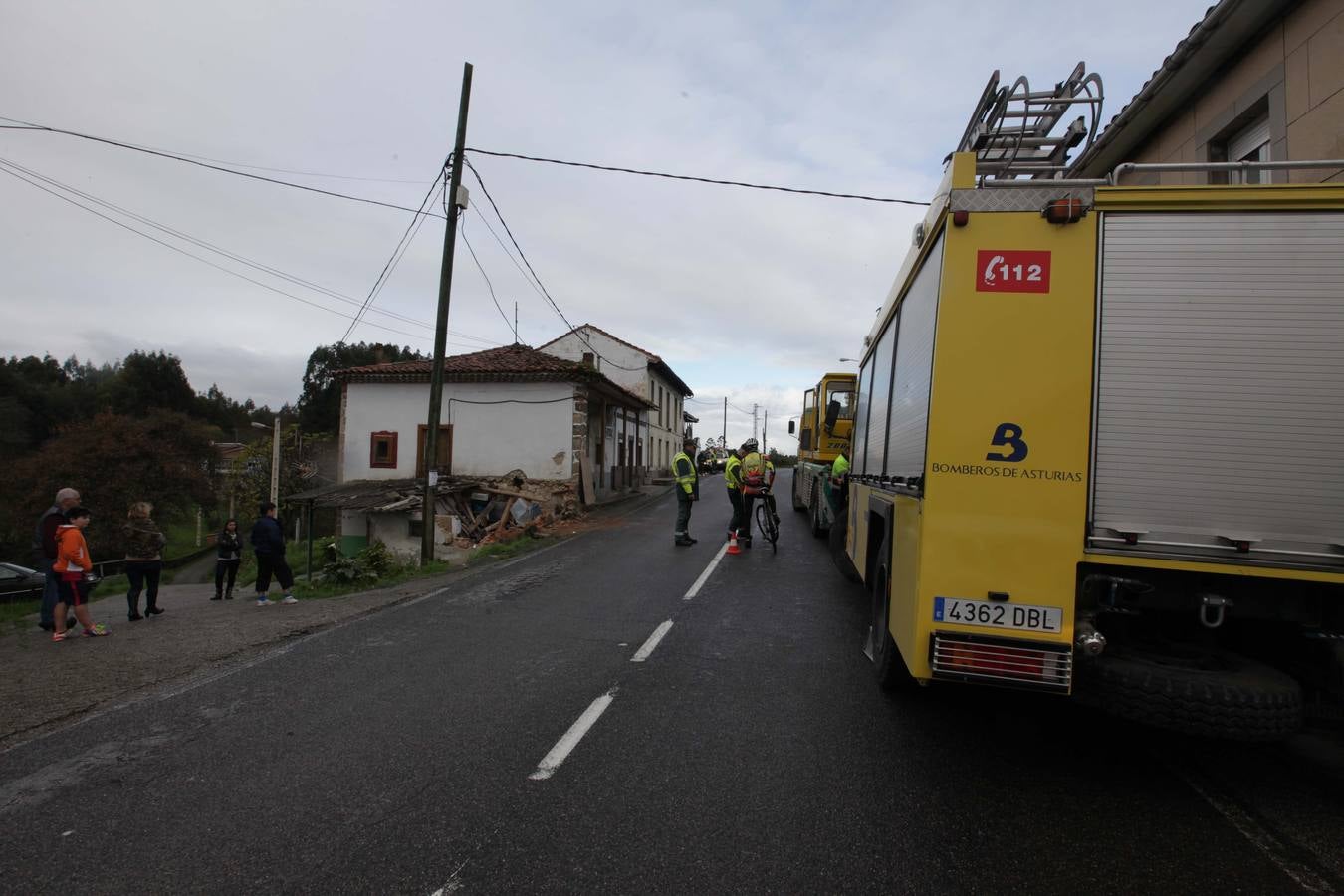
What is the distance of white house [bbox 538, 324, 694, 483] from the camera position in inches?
1359

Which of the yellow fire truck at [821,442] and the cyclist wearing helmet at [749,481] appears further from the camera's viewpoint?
the yellow fire truck at [821,442]

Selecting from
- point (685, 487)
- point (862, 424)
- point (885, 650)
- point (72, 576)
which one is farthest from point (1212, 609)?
point (685, 487)

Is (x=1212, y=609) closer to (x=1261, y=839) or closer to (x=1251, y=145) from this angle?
(x=1261, y=839)

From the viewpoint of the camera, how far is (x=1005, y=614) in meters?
3.14

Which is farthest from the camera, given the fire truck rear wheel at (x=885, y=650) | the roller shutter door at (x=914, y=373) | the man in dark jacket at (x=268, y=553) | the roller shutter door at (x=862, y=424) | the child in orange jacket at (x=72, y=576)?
the man in dark jacket at (x=268, y=553)

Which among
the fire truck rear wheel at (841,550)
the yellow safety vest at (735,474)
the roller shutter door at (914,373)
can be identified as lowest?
the fire truck rear wheel at (841,550)

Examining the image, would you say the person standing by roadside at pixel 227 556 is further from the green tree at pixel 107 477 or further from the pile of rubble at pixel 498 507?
the green tree at pixel 107 477

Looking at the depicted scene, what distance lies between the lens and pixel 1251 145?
7.52 m

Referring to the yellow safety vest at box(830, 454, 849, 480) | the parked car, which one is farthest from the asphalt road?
the parked car

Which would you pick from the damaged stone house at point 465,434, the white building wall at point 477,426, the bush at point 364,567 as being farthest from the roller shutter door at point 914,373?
the white building wall at point 477,426

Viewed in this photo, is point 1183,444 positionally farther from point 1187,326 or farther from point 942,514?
point 942,514

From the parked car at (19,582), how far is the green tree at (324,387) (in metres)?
37.1

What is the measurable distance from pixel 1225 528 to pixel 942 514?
1.14 metres

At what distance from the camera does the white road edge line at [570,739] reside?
361 cm
